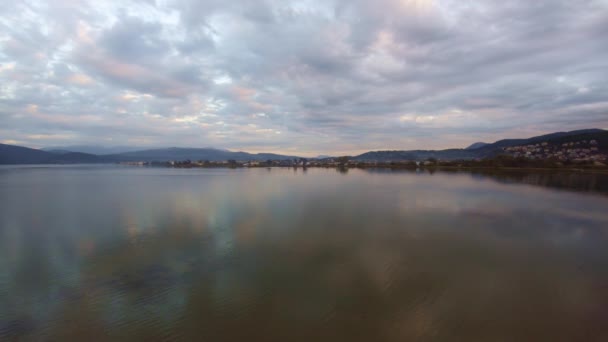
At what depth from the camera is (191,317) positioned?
4.46 meters

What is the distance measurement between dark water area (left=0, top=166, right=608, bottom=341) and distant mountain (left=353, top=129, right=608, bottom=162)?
89.6m

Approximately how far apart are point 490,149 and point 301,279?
5263 inches

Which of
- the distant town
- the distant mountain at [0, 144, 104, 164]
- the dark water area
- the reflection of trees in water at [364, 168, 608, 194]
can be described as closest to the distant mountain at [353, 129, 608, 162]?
the distant town

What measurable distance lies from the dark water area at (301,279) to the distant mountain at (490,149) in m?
89.6

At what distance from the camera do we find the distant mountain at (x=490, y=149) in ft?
244

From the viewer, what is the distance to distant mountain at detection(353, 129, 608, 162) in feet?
244

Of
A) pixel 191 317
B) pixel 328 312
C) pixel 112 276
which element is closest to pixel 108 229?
pixel 112 276

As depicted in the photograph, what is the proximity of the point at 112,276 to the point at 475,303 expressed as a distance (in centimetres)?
778

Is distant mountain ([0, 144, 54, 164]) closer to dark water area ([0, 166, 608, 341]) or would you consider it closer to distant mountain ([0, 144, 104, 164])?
distant mountain ([0, 144, 104, 164])

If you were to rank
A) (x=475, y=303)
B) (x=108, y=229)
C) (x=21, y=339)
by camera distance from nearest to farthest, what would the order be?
(x=21, y=339) → (x=475, y=303) → (x=108, y=229)

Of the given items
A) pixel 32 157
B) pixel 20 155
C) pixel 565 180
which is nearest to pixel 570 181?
pixel 565 180

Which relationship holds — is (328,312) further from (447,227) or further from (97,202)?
(97,202)

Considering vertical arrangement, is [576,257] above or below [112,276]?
below

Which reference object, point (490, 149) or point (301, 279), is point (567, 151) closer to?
point (490, 149)
